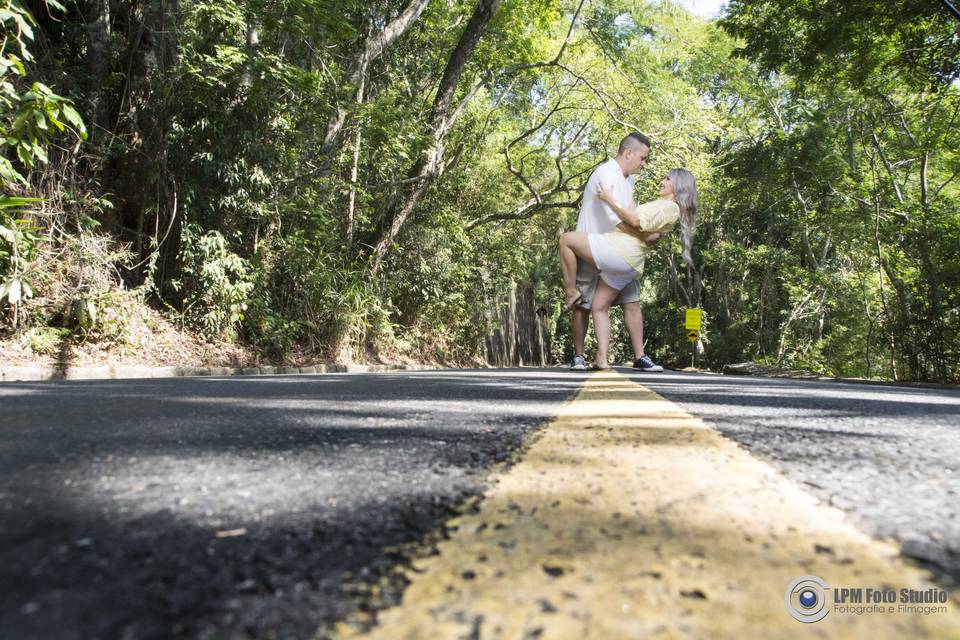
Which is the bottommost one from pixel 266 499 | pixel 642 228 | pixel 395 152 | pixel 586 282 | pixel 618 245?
pixel 266 499

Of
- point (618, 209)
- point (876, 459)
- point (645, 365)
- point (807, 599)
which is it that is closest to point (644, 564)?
point (807, 599)

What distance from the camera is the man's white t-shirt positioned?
5465 mm

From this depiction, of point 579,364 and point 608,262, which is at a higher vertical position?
point 608,262

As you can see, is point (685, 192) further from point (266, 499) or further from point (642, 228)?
point (266, 499)

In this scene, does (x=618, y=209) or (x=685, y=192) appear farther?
(x=685, y=192)

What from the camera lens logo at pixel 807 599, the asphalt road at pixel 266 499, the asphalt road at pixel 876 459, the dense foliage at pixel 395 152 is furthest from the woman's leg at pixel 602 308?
the camera lens logo at pixel 807 599

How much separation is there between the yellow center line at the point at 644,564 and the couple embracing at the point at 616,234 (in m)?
4.47

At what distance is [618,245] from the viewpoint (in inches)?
215

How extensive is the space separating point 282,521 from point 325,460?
446 mm

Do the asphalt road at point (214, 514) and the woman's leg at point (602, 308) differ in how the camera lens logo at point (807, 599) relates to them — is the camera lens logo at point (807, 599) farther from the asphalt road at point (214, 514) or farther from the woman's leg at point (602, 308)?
the woman's leg at point (602, 308)

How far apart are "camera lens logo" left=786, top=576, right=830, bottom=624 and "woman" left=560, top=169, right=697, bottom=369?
4851 mm

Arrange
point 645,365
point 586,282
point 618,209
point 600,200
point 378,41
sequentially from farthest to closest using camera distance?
point 378,41 < point 645,365 < point 586,282 < point 600,200 < point 618,209

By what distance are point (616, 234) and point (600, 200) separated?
0.32 meters

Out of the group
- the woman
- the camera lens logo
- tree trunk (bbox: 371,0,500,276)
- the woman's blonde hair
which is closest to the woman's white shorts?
the woman
